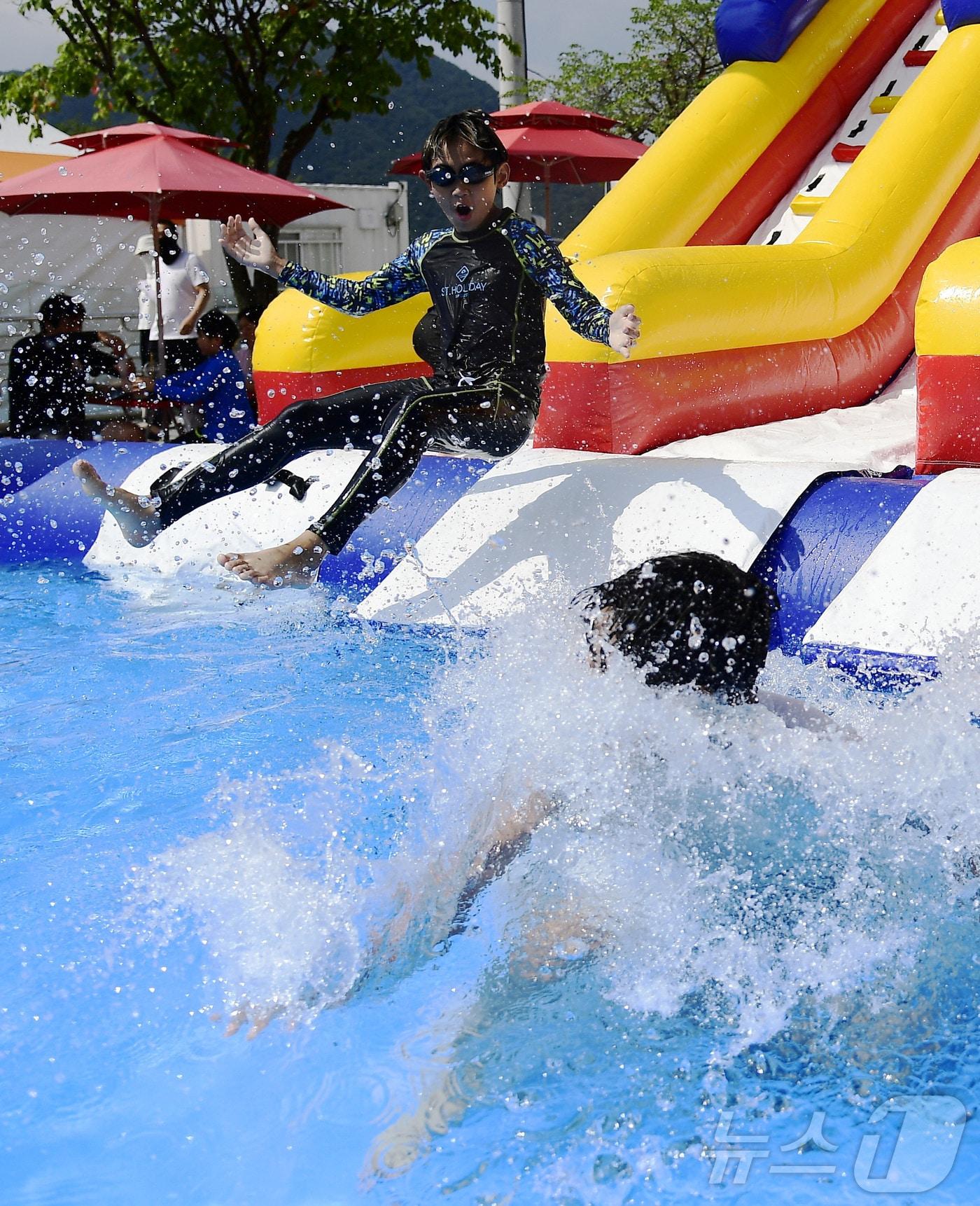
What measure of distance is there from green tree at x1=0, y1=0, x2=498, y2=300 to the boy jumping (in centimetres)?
778

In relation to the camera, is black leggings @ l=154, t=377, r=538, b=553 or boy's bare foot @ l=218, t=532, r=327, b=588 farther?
black leggings @ l=154, t=377, r=538, b=553

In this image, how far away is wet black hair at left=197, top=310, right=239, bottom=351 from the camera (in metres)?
6.66

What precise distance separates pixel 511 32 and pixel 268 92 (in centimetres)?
256

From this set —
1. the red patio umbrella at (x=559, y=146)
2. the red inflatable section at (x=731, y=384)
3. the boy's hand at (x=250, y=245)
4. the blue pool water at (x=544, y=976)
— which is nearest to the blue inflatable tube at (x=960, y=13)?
the red inflatable section at (x=731, y=384)

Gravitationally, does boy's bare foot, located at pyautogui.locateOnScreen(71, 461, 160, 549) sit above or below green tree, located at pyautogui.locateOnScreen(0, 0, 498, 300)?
below

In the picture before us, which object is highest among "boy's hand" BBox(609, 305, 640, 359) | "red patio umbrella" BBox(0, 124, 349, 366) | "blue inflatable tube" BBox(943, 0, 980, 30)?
"blue inflatable tube" BBox(943, 0, 980, 30)

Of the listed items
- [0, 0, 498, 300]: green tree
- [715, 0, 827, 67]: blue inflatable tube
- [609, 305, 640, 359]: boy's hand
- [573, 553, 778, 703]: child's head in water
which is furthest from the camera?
[0, 0, 498, 300]: green tree

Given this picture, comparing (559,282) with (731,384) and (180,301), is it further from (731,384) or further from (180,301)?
(180,301)

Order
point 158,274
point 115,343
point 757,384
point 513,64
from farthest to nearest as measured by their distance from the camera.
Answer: point 513,64, point 115,343, point 158,274, point 757,384

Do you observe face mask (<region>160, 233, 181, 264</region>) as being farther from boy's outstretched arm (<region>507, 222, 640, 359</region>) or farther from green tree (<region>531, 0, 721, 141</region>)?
green tree (<region>531, 0, 721, 141</region>)

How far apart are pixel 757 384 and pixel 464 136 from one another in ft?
5.60

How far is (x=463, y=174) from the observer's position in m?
3.64

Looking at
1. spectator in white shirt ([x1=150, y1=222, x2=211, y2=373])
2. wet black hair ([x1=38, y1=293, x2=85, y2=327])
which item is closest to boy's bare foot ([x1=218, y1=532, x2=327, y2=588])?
wet black hair ([x1=38, y1=293, x2=85, y2=327])

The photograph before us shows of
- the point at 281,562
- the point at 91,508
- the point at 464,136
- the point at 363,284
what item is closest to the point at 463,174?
the point at 464,136
